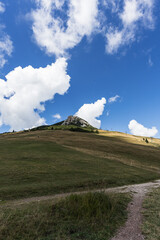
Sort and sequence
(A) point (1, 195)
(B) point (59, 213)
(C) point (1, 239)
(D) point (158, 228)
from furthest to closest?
(A) point (1, 195), (B) point (59, 213), (D) point (158, 228), (C) point (1, 239)

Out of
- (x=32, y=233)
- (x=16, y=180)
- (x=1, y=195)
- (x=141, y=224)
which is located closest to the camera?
(x=32, y=233)

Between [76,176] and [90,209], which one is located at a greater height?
[90,209]

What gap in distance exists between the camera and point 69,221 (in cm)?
874

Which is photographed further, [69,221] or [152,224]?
[152,224]

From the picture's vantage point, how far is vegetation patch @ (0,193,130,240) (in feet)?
24.1

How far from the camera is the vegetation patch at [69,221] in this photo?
7344 millimetres

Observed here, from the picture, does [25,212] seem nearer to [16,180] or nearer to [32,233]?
[32,233]

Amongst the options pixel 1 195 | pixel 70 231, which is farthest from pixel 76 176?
pixel 70 231

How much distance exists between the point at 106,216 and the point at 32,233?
4.69 meters

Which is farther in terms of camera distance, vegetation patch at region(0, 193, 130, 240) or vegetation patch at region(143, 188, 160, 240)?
vegetation patch at region(143, 188, 160, 240)

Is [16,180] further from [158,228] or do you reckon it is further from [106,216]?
[158,228]

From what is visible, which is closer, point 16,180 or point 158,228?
point 158,228

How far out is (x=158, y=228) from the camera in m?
8.41

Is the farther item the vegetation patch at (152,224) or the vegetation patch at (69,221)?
the vegetation patch at (152,224)
